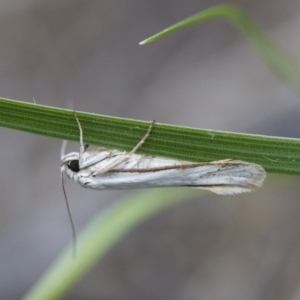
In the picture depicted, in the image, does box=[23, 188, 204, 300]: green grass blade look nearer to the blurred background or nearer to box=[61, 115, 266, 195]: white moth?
box=[61, 115, 266, 195]: white moth

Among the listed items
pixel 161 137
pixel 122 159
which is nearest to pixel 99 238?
pixel 122 159

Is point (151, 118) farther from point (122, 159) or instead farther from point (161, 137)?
point (161, 137)

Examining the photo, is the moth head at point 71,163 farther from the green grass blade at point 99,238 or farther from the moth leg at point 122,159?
the green grass blade at point 99,238

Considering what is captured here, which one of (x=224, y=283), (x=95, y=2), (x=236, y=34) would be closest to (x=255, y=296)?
(x=224, y=283)

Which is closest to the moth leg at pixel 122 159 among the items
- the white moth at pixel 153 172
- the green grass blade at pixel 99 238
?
the white moth at pixel 153 172

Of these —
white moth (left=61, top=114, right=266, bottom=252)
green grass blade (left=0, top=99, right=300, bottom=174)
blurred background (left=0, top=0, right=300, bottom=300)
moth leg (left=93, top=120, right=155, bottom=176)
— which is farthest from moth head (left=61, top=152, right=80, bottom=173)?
blurred background (left=0, top=0, right=300, bottom=300)
